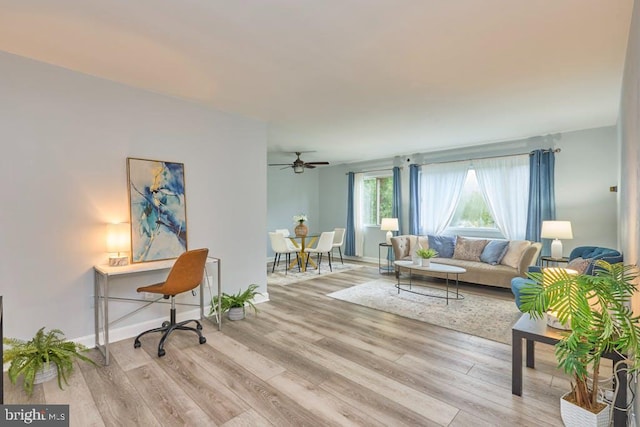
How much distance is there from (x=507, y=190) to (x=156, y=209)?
5437 millimetres

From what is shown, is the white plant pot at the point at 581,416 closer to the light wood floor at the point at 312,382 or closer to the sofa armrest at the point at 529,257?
the light wood floor at the point at 312,382

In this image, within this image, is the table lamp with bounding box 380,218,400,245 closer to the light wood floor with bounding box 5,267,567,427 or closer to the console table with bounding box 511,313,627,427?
the light wood floor with bounding box 5,267,567,427

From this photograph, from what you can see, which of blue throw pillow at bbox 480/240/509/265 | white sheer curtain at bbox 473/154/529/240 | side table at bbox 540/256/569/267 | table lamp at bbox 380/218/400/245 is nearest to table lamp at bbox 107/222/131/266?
table lamp at bbox 380/218/400/245

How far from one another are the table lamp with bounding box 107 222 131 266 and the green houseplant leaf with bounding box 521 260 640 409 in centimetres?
314

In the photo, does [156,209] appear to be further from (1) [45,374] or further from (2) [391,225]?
(2) [391,225]

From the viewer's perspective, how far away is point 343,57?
8.10ft

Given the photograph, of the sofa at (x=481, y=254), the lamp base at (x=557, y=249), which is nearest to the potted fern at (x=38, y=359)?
the sofa at (x=481, y=254)

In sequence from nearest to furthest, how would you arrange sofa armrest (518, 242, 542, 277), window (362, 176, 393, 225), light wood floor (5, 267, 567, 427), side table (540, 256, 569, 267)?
light wood floor (5, 267, 567, 427), side table (540, 256, 569, 267), sofa armrest (518, 242, 542, 277), window (362, 176, 393, 225)

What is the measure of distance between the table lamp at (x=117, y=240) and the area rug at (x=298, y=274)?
9.03 ft

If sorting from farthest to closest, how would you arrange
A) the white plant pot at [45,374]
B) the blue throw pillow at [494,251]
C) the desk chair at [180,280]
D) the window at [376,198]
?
the window at [376,198]
the blue throw pillow at [494,251]
the desk chair at [180,280]
the white plant pot at [45,374]

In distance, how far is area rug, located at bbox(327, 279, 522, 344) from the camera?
10.7ft

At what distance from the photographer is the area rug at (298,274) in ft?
17.9

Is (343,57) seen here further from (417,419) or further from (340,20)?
(417,419)

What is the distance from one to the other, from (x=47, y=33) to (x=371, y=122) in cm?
341
